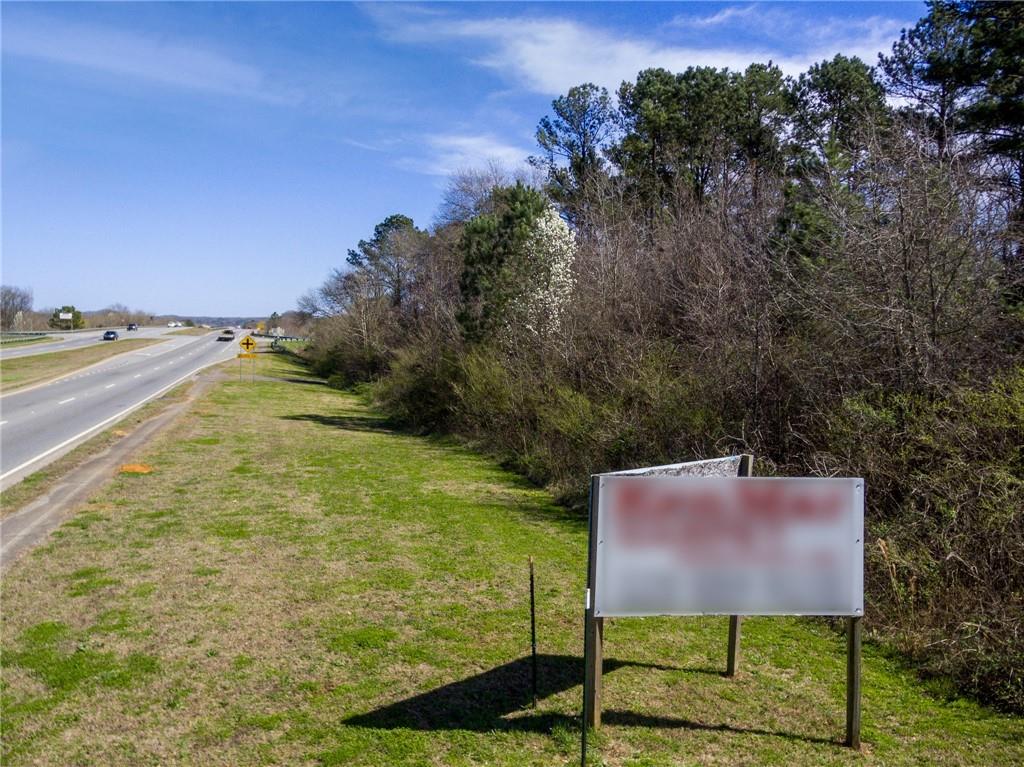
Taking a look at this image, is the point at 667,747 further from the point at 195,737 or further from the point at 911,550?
the point at 911,550

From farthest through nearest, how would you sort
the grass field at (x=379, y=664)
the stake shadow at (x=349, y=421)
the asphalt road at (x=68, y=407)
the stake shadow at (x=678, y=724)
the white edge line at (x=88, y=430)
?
the stake shadow at (x=349, y=421), the asphalt road at (x=68, y=407), the white edge line at (x=88, y=430), the stake shadow at (x=678, y=724), the grass field at (x=379, y=664)

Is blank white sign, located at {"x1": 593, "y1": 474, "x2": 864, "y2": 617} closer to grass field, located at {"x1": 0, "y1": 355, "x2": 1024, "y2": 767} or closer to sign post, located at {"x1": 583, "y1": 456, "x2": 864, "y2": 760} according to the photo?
sign post, located at {"x1": 583, "y1": 456, "x2": 864, "y2": 760}

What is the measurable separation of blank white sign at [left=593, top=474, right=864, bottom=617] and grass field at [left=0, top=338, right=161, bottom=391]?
3455 centimetres

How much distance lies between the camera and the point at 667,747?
5.09 meters

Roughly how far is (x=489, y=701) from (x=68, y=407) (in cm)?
2573

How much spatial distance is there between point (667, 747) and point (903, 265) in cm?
672

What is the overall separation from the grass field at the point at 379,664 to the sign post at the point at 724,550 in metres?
0.68

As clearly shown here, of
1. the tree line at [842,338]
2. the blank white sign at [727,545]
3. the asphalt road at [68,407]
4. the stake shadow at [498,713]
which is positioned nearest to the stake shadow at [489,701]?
the stake shadow at [498,713]

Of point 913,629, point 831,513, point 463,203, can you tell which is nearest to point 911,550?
point 913,629

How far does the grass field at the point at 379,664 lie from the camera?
16.9ft

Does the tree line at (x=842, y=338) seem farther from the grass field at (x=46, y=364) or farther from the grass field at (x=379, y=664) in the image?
the grass field at (x=46, y=364)

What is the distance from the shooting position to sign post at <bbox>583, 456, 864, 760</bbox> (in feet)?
16.0

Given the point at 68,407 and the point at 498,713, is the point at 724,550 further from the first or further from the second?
the point at 68,407

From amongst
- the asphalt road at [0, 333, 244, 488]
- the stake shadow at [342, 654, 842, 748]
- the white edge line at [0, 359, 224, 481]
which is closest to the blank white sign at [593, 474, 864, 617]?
the stake shadow at [342, 654, 842, 748]
